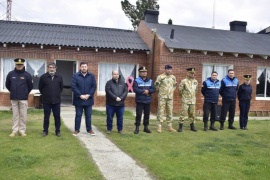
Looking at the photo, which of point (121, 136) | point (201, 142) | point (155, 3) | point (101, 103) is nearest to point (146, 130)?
point (121, 136)

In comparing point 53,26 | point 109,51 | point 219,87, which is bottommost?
point 219,87

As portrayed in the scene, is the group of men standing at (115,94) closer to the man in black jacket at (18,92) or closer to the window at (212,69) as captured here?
the man in black jacket at (18,92)

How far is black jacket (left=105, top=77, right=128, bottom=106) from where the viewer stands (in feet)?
28.6

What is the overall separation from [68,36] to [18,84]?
27.1 feet

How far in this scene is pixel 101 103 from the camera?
50.3 ft

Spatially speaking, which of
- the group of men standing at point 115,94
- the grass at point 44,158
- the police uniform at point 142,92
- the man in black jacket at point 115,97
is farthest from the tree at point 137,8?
the grass at point 44,158

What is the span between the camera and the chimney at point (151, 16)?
18062mm

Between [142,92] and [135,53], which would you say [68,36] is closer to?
[135,53]

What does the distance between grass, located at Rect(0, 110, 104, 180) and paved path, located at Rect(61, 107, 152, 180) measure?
161 millimetres

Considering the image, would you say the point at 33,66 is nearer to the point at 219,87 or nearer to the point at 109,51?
the point at 109,51

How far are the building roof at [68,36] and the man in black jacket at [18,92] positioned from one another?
21.5ft

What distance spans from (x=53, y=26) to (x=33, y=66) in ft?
11.7

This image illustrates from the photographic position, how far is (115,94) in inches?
345

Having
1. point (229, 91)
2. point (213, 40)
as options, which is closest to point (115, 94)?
point (229, 91)
